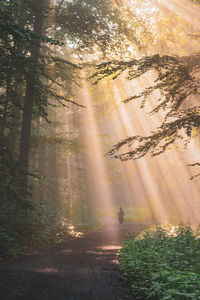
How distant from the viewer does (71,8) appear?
1570 centimetres

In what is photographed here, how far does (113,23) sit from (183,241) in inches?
445

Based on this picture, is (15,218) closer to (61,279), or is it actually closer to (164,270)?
(61,279)

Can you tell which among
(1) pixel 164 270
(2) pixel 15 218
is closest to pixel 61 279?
(1) pixel 164 270

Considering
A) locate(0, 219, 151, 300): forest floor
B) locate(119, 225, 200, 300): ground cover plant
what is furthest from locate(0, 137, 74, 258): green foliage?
locate(119, 225, 200, 300): ground cover plant

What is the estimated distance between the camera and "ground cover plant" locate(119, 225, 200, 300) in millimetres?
5086

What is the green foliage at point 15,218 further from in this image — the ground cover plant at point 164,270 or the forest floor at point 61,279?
the ground cover plant at point 164,270

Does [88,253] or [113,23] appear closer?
[88,253]

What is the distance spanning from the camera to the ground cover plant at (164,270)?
5.09 metres

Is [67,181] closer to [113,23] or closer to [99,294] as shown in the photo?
[113,23]

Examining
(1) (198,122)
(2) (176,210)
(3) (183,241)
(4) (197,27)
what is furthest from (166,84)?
(2) (176,210)

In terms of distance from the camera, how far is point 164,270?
6.12m

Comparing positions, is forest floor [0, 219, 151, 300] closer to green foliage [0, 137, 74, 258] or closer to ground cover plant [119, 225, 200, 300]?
ground cover plant [119, 225, 200, 300]

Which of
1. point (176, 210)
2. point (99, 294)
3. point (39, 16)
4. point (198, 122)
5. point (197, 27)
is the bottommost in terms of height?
point (99, 294)

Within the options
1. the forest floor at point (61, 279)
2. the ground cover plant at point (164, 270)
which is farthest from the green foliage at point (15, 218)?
the ground cover plant at point (164, 270)
